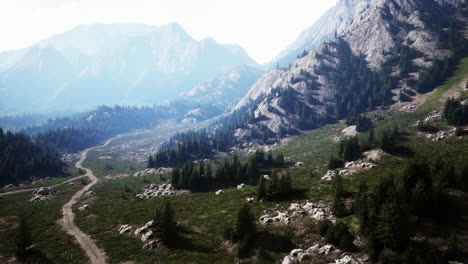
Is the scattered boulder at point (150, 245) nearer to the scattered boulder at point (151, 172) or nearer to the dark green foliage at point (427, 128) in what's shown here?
the scattered boulder at point (151, 172)

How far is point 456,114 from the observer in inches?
3716

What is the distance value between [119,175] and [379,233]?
152 m

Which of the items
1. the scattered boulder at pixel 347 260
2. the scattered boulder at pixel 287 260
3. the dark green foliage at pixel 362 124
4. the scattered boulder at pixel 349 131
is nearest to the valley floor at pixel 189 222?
the scattered boulder at pixel 347 260

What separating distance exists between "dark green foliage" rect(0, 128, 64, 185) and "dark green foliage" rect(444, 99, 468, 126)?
208306 millimetres

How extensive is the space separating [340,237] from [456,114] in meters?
98.2

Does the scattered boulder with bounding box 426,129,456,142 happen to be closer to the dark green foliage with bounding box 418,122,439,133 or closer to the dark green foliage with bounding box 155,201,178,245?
the dark green foliage with bounding box 418,122,439,133

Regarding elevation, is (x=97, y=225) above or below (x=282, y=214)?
below

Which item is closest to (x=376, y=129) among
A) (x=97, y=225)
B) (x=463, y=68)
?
(x=463, y=68)

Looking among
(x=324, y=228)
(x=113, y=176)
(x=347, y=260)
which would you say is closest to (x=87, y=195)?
(x=113, y=176)

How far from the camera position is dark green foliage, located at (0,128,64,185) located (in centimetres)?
12588

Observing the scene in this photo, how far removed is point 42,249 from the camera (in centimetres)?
4538

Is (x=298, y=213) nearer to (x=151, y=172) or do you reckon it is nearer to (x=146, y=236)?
(x=146, y=236)

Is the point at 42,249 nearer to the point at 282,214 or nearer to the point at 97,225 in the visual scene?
the point at 97,225

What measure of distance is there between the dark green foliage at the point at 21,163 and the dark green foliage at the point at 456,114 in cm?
20831
